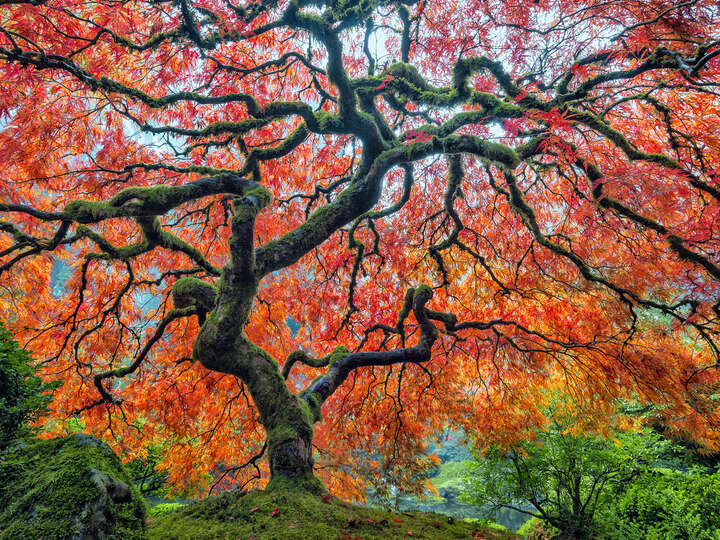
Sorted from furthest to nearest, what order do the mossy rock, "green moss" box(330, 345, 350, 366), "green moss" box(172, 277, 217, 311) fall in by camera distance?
"green moss" box(330, 345, 350, 366) < "green moss" box(172, 277, 217, 311) < the mossy rock

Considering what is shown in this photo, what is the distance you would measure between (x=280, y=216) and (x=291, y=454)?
3448mm

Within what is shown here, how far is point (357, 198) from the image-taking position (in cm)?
308

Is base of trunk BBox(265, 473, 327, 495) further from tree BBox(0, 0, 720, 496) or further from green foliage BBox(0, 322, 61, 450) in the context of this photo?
green foliage BBox(0, 322, 61, 450)

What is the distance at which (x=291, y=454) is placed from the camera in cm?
246

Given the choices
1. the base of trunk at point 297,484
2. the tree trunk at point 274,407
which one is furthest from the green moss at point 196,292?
the base of trunk at point 297,484

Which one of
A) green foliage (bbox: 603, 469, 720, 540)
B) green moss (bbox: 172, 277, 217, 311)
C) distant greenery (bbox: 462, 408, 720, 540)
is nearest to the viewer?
green moss (bbox: 172, 277, 217, 311)

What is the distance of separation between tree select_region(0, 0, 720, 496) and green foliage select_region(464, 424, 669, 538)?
3.98 ft

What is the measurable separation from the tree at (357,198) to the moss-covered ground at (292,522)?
1.34 feet

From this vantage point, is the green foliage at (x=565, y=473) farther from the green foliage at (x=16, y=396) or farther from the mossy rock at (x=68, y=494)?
the green foliage at (x=16, y=396)

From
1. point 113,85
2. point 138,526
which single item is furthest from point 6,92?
point 138,526

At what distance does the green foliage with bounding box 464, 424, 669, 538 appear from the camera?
16.6ft

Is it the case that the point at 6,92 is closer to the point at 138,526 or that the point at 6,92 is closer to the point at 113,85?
the point at 113,85

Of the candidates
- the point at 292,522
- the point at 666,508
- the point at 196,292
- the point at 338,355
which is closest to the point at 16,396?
the point at 292,522

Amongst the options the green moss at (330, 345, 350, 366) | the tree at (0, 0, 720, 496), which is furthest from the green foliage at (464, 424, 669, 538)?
the green moss at (330, 345, 350, 366)
